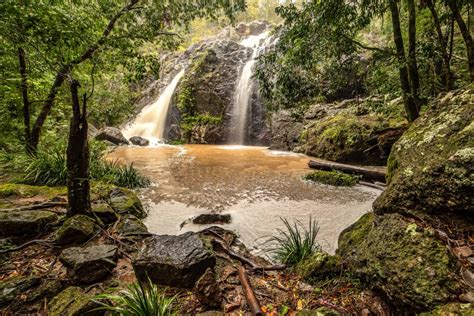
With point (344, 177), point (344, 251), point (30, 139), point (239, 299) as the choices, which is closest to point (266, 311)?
point (239, 299)

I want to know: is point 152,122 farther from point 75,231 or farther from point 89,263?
point 89,263

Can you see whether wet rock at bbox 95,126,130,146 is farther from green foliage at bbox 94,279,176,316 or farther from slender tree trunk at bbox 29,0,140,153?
green foliage at bbox 94,279,176,316

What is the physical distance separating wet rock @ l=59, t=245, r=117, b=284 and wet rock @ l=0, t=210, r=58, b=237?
3.49ft

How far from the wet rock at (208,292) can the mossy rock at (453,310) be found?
1.54 m

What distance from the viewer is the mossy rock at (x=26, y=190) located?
463 cm

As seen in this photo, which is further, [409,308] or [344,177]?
[344,177]

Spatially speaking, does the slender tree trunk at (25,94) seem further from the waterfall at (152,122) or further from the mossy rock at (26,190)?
the waterfall at (152,122)

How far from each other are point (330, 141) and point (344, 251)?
823 cm

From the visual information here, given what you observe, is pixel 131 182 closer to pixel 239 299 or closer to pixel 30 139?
pixel 30 139

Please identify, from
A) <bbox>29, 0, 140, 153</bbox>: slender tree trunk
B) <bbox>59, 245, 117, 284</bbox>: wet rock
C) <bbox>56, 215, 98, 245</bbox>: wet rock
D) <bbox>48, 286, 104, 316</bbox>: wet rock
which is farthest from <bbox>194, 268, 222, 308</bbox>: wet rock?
<bbox>29, 0, 140, 153</bbox>: slender tree trunk

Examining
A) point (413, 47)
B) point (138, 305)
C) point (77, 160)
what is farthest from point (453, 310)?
point (413, 47)

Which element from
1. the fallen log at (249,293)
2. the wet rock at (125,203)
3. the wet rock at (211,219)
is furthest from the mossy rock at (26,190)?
the fallen log at (249,293)

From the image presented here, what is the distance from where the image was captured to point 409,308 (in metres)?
1.73

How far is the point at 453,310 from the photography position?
1.48 m
